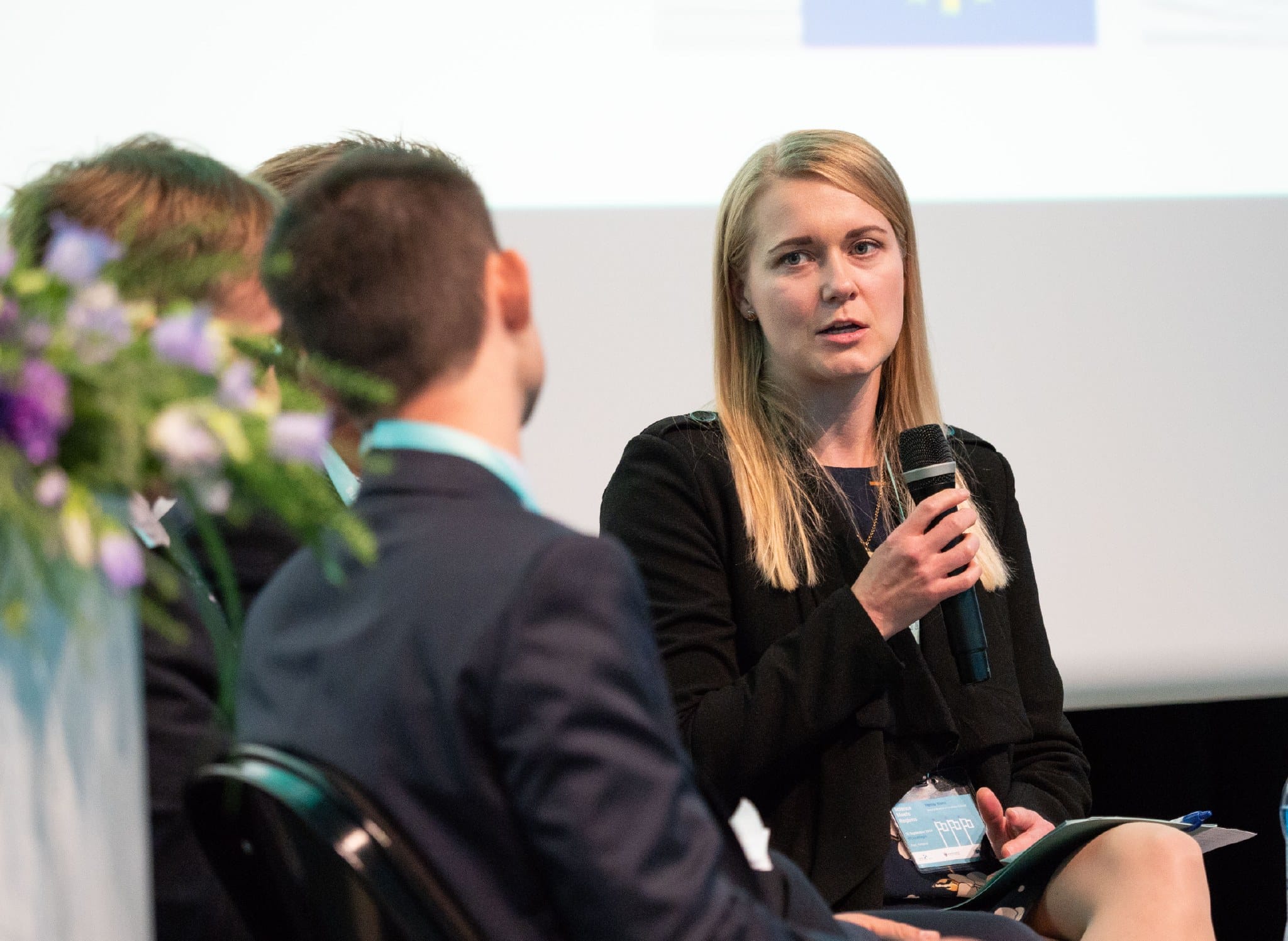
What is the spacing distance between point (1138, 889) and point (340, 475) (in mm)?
1121

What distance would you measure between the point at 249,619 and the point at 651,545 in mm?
906

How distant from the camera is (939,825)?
1.77 metres

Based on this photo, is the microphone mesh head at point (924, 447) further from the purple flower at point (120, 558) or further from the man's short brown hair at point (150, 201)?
the purple flower at point (120, 558)

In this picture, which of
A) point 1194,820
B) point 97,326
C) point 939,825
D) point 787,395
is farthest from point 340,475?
point 1194,820

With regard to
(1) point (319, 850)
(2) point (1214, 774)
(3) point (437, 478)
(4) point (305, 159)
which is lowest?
(2) point (1214, 774)

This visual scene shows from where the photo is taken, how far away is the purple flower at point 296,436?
2.48 feet

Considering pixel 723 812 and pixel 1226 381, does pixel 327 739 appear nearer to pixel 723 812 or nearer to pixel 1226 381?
pixel 723 812

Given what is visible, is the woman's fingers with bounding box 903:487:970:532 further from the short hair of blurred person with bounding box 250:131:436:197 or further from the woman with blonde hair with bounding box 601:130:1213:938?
the short hair of blurred person with bounding box 250:131:436:197

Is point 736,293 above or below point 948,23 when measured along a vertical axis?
below

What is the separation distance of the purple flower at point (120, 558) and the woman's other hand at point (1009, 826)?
1.27 meters

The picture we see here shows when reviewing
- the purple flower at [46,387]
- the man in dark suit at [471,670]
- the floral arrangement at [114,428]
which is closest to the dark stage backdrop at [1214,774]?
the man in dark suit at [471,670]

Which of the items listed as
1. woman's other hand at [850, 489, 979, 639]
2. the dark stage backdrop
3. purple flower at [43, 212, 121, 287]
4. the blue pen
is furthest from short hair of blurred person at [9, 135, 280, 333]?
the dark stage backdrop

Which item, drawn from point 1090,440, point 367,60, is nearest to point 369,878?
point 367,60

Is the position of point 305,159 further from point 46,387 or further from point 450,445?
point 46,387
